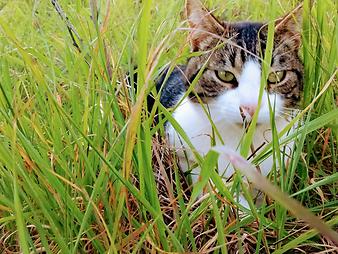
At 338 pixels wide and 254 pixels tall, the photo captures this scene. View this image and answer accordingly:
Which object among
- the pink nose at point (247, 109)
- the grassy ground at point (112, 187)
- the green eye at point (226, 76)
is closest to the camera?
the grassy ground at point (112, 187)

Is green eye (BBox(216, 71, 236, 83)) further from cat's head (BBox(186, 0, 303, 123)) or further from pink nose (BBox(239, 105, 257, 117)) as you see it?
pink nose (BBox(239, 105, 257, 117))

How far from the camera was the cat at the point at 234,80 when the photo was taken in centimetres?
108

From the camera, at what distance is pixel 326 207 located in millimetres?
862

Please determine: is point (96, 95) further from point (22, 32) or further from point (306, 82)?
point (22, 32)

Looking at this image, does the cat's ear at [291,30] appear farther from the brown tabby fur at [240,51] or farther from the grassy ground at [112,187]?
the grassy ground at [112,187]

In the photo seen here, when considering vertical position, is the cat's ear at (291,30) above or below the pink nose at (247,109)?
above

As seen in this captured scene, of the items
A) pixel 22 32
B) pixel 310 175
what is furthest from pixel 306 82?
pixel 22 32

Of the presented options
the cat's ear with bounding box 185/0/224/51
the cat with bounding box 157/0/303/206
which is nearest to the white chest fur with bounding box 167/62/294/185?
the cat with bounding box 157/0/303/206

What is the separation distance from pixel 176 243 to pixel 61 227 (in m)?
0.17

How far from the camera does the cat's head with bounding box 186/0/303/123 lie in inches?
42.5

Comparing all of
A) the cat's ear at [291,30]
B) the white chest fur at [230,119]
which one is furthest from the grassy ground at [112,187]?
the cat's ear at [291,30]

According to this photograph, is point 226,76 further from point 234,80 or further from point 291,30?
point 291,30

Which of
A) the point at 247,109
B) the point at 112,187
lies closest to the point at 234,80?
the point at 247,109

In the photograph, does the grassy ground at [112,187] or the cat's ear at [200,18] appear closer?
the grassy ground at [112,187]
